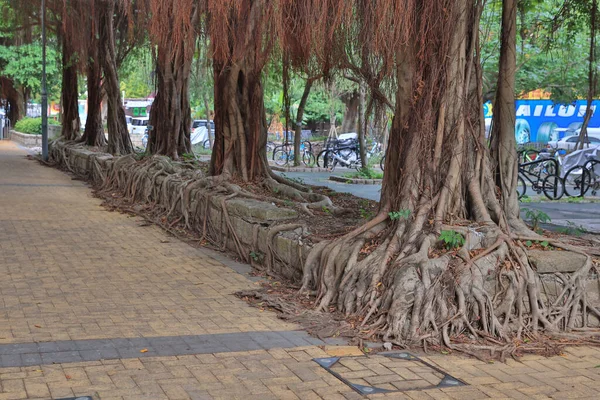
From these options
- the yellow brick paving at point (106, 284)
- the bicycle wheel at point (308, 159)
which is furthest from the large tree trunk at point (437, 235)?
the bicycle wheel at point (308, 159)

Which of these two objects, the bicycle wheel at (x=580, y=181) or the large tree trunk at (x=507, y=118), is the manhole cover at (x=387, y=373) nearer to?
the large tree trunk at (x=507, y=118)

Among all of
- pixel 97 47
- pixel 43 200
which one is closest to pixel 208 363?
pixel 43 200

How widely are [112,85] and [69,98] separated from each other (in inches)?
264

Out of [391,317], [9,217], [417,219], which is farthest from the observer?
[9,217]

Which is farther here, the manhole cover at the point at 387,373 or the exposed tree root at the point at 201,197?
the exposed tree root at the point at 201,197

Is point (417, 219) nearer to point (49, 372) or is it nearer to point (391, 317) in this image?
point (391, 317)

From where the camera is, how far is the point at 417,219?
6602 millimetres

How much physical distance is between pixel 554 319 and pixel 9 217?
863 cm

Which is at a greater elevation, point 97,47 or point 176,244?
point 97,47

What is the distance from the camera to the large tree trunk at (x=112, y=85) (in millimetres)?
18453

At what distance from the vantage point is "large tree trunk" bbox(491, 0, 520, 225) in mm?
7301

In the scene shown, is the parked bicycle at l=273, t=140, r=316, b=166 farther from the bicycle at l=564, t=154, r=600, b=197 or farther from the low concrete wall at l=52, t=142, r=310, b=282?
the low concrete wall at l=52, t=142, r=310, b=282

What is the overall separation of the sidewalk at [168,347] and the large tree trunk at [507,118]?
2096mm

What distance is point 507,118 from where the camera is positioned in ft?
24.4
